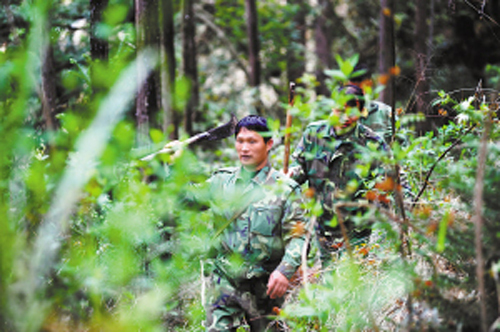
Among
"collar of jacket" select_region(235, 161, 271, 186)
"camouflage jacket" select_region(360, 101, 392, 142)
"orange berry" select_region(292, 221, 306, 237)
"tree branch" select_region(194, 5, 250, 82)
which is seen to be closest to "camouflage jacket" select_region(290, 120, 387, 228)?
"camouflage jacket" select_region(360, 101, 392, 142)

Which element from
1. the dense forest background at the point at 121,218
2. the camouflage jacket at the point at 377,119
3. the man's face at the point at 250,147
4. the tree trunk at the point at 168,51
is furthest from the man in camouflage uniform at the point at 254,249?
the tree trunk at the point at 168,51

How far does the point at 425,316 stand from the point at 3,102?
2.01 m

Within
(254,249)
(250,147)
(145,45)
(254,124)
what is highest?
(145,45)

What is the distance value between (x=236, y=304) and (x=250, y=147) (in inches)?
42.9

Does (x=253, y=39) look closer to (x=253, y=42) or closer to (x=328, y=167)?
(x=253, y=42)

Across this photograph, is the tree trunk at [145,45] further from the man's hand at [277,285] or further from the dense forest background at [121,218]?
the man's hand at [277,285]

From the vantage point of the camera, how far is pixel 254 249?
124 inches

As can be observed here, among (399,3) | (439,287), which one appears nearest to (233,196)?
(439,287)

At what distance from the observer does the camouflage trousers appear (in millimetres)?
3078

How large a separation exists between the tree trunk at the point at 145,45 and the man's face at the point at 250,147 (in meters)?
1.30

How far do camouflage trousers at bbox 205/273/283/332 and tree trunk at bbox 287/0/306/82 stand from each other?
10420 mm

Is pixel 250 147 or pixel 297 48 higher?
pixel 297 48

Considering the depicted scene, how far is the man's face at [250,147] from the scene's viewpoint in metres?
3.22

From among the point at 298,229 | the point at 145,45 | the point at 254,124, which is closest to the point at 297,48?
the point at 145,45
